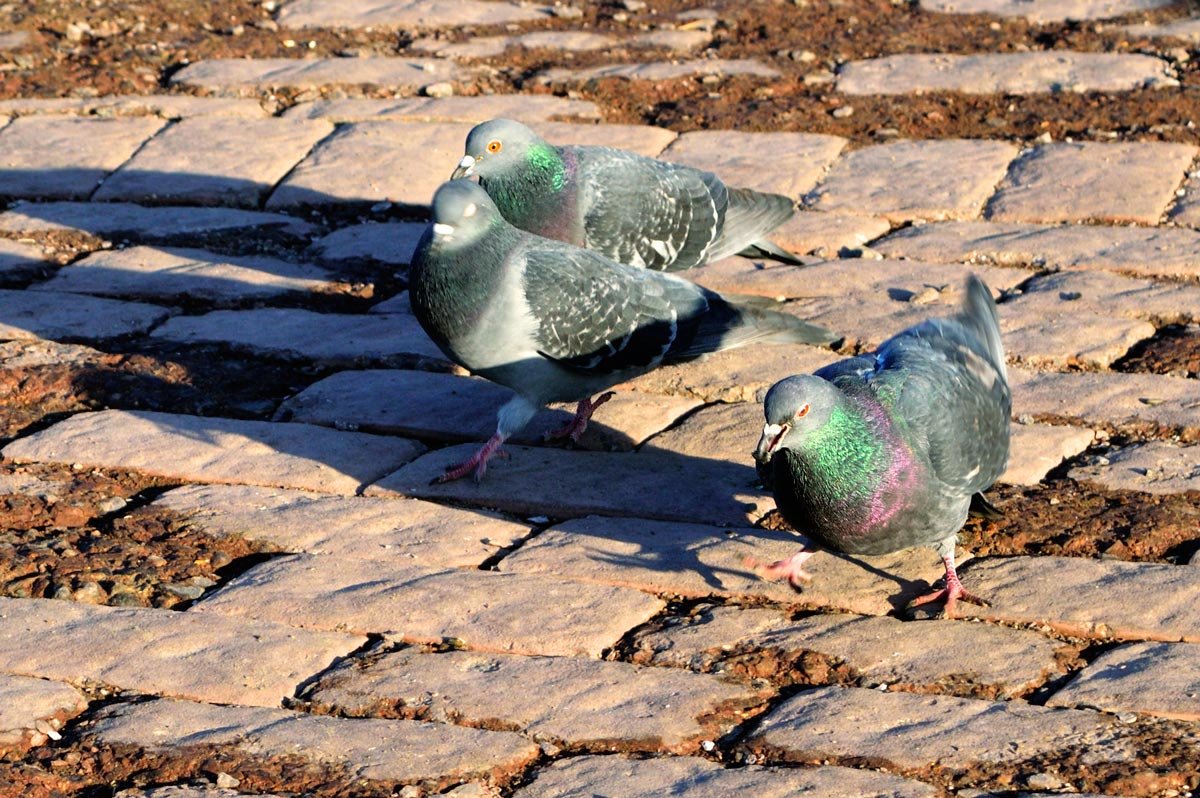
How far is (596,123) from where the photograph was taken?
7109mm

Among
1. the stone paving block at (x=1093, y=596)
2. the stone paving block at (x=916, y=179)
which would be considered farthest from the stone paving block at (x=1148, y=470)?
the stone paving block at (x=916, y=179)

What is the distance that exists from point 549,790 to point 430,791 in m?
0.22

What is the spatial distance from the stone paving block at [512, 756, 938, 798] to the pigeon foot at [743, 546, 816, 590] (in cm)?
80

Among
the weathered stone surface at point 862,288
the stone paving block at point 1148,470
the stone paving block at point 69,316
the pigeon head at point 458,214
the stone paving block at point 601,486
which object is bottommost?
the stone paving block at point 1148,470

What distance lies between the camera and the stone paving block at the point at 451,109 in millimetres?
7160

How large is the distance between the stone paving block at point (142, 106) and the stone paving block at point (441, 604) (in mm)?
3933

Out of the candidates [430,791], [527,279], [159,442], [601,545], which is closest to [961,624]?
[601,545]

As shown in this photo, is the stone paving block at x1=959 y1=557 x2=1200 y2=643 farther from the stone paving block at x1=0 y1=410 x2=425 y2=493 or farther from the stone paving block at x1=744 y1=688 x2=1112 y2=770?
the stone paving block at x1=0 y1=410 x2=425 y2=493

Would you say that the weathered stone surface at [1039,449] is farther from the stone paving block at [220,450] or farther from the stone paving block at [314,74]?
the stone paving block at [314,74]

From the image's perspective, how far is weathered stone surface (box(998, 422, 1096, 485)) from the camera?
4320 mm

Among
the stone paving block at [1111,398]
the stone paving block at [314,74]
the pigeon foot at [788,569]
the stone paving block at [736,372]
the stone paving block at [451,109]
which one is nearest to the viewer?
the pigeon foot at [788,569]

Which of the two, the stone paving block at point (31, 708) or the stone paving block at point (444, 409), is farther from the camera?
the stone paving block at point (444, 409)

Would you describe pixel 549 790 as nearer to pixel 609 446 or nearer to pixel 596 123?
pixel 609 446

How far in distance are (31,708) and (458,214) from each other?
1.79m
